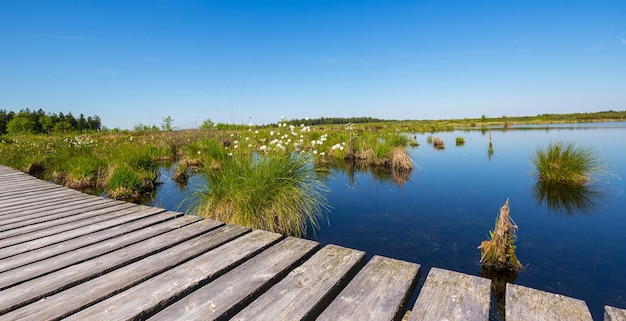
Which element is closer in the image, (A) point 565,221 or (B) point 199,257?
(B) point 199,257

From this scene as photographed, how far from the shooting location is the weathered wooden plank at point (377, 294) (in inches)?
59.4

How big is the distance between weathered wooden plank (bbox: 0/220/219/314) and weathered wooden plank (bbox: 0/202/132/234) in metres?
1.71

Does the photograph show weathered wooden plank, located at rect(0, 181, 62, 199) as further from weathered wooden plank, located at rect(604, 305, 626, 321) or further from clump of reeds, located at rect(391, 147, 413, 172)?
clump of reeds, located at rect(391, 147, 413, 172)

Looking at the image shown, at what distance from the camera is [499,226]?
416 centimetres

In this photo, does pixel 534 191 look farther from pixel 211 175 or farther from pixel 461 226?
pixel 211 175

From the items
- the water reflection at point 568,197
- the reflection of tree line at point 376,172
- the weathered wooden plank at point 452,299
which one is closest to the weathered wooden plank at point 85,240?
the weathered wooden plank at point 452,299

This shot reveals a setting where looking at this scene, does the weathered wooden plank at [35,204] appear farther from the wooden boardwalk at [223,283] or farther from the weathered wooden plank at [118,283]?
the weathered wooden plank at [118,283]

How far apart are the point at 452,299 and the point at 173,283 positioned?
1639 millimetres

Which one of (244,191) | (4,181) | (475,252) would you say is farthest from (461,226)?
(4,181)

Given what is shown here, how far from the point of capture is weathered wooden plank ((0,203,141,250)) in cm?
291

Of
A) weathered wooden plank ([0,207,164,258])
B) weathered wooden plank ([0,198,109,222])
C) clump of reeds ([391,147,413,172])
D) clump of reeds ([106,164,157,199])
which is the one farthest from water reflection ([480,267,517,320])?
clump of reeds ([106,164,157,199])

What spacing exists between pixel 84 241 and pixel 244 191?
98.6 inches

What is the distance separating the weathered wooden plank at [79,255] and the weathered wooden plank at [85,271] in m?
0.09

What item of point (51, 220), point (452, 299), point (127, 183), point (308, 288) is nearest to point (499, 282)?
point (452, 299)
